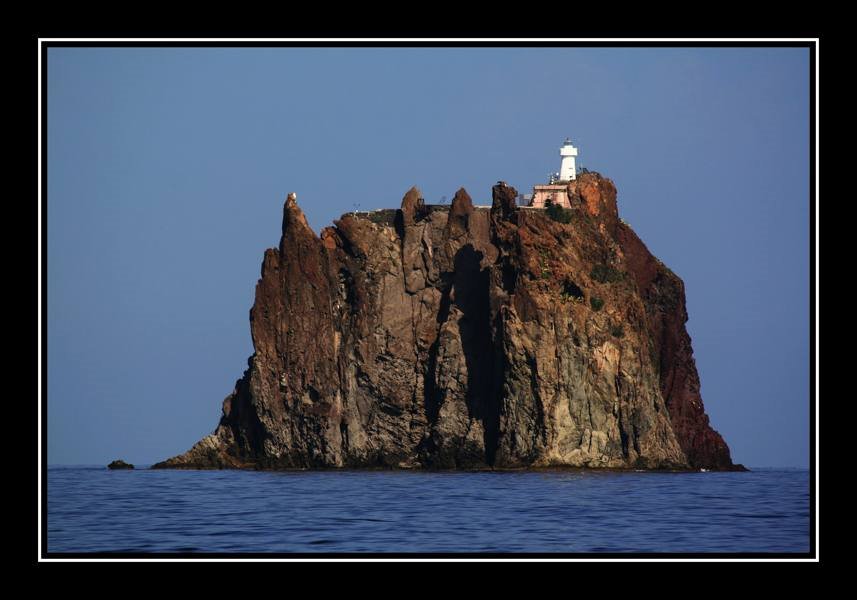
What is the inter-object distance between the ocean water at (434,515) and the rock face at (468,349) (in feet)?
30.4

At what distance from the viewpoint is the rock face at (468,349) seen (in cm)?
10875

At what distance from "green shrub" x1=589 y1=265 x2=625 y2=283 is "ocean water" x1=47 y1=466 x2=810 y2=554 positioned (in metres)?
17.1

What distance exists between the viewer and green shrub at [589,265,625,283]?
112m

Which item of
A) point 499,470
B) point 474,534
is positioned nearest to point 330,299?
point 499,470

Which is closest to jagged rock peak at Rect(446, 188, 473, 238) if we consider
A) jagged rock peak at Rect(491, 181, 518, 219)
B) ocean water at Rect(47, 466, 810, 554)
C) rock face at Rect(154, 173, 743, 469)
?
rock face at Rect(154, 173, 743, 469)

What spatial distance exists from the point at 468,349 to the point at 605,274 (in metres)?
11.7

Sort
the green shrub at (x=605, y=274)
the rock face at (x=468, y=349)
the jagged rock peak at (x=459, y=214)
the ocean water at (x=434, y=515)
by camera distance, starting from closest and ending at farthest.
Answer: the ocean water at (x=434, y=515)
the rock face at (x=468, y=349)
the green shrub at (x=605, y=274)
the jagged rock peak at (x=459, y=214)

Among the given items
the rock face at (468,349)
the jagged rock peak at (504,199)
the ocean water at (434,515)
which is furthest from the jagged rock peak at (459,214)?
the ocean water at (434,515)

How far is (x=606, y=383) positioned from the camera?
357 ft

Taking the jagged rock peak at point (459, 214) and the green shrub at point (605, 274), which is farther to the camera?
the jagged rock peak at point (459, 214)

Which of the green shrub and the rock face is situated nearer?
the rock face

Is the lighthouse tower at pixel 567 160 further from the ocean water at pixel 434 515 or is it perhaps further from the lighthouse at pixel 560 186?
the ocean water at pixel 434 515

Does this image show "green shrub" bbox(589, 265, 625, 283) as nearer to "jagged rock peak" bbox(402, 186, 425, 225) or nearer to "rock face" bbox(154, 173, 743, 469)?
"rock face" bbox(154, 173, 743, 469)
